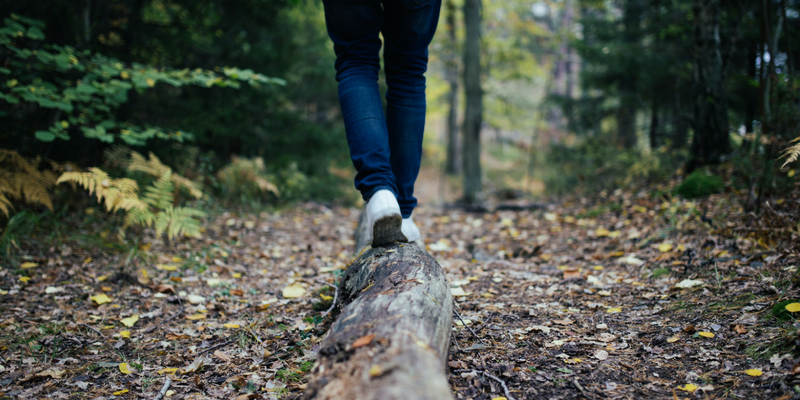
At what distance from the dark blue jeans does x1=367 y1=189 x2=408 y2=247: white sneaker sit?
0.15ft

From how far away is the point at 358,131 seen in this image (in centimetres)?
168

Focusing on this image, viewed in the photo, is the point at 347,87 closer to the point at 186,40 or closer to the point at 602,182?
the point at 186,40

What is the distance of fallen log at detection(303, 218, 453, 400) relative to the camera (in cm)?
89

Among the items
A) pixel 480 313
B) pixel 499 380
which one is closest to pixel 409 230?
pixel 480 313

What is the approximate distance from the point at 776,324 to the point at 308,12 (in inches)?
238

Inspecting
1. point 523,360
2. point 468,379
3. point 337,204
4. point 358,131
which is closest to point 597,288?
point 523,360

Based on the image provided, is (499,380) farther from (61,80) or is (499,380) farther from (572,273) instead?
(61,80)

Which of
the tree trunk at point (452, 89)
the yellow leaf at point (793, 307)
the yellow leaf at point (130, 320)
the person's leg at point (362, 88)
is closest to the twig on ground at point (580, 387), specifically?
the yellow leaf at point (793, 307)

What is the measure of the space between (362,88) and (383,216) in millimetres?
566

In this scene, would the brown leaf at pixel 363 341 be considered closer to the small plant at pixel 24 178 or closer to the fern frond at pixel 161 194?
the fern frond at pixel 161 194

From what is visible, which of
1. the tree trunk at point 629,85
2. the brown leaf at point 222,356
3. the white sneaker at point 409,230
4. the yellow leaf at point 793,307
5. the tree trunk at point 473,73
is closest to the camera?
the yellow leaf at point 793,307

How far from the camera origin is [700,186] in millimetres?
3135

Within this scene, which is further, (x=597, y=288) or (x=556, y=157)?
(x=556, y=157)

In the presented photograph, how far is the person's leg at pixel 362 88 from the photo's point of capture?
5.46ft
